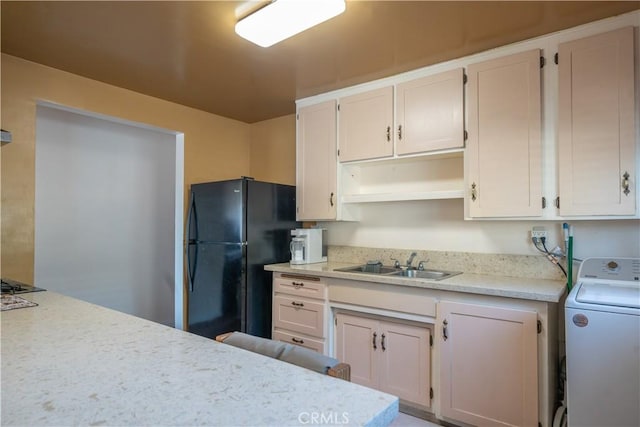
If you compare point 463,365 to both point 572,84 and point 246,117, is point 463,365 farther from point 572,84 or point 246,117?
point 246,117

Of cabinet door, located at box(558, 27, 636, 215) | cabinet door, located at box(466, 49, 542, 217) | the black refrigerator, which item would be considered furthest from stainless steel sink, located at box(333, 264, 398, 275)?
cabinet door, located at box(558, 27, 636, 215)

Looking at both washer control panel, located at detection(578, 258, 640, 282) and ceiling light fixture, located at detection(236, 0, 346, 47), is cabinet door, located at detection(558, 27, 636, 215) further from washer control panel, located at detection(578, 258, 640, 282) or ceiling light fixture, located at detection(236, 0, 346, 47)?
ceiling light fixture, located at detection(236, 0, 346, 47)

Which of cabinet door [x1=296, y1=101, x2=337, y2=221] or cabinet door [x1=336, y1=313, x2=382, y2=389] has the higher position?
cabinet door [x1=296, y1=101, x2=337, y2=221]

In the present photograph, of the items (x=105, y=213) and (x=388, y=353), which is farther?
(x=105, y=213)

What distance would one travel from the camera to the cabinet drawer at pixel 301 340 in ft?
8.56

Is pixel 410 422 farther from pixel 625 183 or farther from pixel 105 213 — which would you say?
pixel 105 213

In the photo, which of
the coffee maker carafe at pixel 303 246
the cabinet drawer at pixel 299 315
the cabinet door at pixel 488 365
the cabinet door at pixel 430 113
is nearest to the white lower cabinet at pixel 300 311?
the cabinet drawer at pixel 299 315

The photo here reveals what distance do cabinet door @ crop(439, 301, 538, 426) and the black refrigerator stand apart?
1.48 meters

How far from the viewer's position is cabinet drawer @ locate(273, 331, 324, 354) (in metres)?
2.61

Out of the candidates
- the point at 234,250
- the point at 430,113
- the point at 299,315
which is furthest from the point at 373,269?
the point at 430,113

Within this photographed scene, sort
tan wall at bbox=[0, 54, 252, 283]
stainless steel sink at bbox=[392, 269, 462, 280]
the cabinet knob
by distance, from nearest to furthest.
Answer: the cabinet knob → tan wall at bbox=[0, 54, 252, 283] → stainless steel sink at bbox=[392, 269, 462, 280]

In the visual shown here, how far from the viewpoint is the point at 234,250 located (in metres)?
2.86

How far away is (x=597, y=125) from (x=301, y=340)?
2.30 m

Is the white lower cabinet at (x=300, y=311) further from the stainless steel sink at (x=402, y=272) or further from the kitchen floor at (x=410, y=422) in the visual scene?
the kitchen floor at (x=410, y=422)
